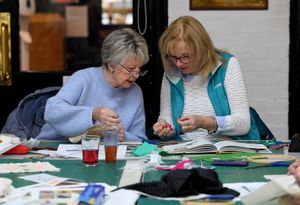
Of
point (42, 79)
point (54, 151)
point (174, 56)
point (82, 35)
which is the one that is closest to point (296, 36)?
point (174, 56)

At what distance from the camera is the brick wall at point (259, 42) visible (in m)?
4.85

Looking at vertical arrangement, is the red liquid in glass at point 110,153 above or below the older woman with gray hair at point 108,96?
below

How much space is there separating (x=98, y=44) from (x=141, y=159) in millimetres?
1936

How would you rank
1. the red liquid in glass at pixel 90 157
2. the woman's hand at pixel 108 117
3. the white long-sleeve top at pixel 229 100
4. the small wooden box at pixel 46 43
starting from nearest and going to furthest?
the red liquid in glass at pixel 90 157 < the woman's hand at pixel 108 117 < the white long-sleeve top at pixel 229 100 < the small wooden box at pixel 46 43

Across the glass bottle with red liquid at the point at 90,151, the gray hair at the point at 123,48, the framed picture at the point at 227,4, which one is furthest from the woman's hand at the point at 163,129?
the framed picture at the point at 227,4

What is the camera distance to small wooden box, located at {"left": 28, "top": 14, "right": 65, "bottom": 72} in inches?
199

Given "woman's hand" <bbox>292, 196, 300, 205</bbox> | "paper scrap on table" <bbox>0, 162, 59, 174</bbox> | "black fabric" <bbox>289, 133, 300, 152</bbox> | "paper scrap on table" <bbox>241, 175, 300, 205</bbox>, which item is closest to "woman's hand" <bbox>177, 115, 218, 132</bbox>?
"black fabric" <bbox>289, 133, 300, 152</bbox>

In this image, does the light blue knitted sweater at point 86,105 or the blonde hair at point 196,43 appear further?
the blonde hair at point 196,43

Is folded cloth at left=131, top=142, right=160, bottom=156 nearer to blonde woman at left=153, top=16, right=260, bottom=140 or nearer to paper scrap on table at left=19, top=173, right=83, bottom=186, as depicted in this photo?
blonde woman at left=153, top=16, right=260, bottom=140

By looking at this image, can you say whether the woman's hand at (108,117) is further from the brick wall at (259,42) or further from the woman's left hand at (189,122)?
the brick wall at (259,42)

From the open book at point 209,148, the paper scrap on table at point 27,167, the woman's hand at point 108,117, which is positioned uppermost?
the woman's hand at point 108,117

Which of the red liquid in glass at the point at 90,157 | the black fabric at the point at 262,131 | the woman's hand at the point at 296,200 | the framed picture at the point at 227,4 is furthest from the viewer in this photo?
the framed picture at the point at 227,4

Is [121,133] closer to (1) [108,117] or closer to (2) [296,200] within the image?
(1) [108,117]

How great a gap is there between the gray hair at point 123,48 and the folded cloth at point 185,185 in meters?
1.45
